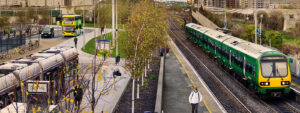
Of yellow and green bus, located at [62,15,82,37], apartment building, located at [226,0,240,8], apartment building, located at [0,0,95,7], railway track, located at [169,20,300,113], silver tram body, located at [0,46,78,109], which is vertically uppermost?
apartment building, located at [226,0,240,8]

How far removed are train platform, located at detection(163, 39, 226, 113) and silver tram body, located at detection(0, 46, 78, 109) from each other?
5.86 metres

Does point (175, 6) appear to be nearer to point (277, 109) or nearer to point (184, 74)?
point (184, 74)

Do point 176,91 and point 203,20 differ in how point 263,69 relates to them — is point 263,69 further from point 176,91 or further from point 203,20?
point 203,20

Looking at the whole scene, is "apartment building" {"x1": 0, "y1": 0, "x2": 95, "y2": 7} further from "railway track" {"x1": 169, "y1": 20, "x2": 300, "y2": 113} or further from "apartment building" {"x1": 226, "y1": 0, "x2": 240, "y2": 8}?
"apartment building" {"x1": 226, "y1": 0, "x2": 240, "y2": 8}

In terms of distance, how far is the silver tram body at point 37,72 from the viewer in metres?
14.2

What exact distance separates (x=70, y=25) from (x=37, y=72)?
4749 cm

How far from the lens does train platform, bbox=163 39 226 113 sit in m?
21.5

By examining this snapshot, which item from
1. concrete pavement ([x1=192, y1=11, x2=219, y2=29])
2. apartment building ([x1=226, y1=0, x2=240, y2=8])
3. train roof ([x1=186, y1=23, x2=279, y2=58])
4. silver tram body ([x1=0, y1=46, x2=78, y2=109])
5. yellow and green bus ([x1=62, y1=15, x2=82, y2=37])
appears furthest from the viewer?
apartment building ([x1=226, y1=0, x2=240, y2=8])

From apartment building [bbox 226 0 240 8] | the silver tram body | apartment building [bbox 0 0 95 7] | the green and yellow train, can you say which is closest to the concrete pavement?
apartment building [bbox 0 0 95 7]

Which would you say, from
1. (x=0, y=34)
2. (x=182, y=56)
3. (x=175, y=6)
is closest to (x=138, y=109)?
(x=182, y=56)

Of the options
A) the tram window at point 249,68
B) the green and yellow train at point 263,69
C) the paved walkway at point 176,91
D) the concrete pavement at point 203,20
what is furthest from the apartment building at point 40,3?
the tram window at point 249,68

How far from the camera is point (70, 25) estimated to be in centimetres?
6366

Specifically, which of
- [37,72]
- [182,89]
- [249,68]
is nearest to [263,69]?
[249,68]

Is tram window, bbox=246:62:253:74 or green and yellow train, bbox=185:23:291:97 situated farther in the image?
tram window, bbox=246:62:253:74
